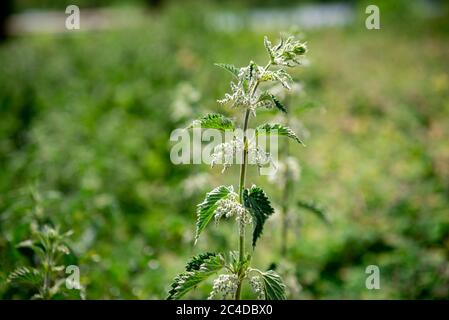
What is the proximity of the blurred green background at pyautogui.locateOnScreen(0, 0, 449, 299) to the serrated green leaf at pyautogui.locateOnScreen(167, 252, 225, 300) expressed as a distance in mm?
999

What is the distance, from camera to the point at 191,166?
15.9ft

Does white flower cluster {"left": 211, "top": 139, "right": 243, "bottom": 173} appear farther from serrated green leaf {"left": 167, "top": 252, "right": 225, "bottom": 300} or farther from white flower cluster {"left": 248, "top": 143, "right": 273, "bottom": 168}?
serrated green leaf {"left": 167, "top": 252, "right": 225, "bottom": 300}

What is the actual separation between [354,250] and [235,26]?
29.1 ft

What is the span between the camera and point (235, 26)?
11766 millimetres

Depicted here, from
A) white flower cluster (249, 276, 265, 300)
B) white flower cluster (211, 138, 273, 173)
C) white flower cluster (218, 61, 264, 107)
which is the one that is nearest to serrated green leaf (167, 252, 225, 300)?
white flower cluster (249, 276, 265, 300)

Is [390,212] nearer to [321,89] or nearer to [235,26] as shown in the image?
[321,89]

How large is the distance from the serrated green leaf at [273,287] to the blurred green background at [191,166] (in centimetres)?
92

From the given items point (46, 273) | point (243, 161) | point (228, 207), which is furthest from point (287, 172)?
point (46, 273)

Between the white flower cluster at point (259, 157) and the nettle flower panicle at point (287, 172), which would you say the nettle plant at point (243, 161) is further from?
the nettle flower panicle at point (287, 172)

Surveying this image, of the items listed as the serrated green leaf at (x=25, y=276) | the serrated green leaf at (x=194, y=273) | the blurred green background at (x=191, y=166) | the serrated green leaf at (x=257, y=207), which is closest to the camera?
the serrated green leaf at (x=257, y=207)

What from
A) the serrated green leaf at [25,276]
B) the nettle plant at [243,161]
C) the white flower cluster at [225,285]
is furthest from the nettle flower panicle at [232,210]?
the serrated green leaf at [25,276]

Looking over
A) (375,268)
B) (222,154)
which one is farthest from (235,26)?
(222,154)

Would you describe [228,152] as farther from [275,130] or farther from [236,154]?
[275,130]

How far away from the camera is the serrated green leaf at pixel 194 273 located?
2.00m
